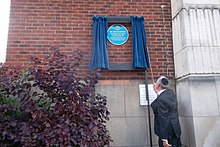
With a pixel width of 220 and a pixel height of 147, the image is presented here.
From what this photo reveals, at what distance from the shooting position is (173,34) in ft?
15.9

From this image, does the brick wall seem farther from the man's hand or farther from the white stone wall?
the man's hand

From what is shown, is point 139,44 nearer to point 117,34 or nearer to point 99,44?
point 117,34

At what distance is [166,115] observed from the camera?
3.59 metres

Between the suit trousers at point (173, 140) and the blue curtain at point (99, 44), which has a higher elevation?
the blue curtain at point (99, 44)

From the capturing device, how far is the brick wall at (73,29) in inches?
181

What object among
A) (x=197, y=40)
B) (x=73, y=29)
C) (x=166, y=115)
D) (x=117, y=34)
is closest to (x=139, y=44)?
(x=117, y=34)

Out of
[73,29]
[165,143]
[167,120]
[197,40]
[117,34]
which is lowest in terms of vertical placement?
[165,143]

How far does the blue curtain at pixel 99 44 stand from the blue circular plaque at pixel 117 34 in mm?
141

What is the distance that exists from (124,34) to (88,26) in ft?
2.68

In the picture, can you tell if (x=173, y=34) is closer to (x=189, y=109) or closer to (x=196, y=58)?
(x=196, y=58)

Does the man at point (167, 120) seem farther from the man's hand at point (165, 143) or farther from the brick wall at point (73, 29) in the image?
the brick wall at point (73, 29)

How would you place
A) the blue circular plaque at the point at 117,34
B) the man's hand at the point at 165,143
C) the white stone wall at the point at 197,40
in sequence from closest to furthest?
the man's hand at the point at 165,143, the white stone wall at the point at 197,40, the blue circular plaque at the point at 117,34

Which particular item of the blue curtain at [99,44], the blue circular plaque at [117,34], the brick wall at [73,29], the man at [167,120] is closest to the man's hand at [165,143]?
the man at [167,120]

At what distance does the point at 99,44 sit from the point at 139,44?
86 centimetres
